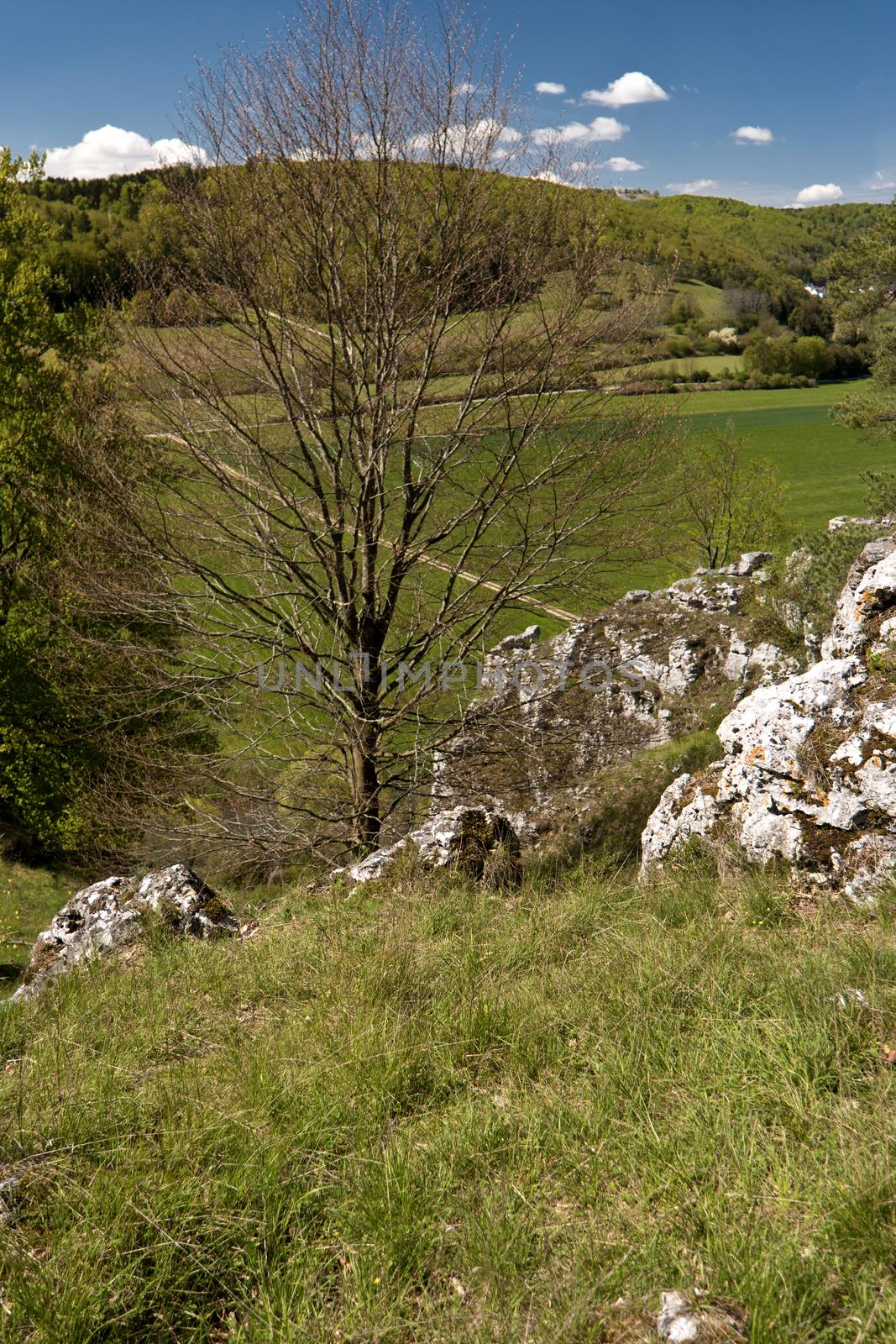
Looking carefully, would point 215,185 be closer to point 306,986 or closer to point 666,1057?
point 306,986

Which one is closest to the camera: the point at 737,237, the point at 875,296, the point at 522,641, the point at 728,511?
the point at 522,641

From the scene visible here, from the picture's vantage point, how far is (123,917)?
6.58 m

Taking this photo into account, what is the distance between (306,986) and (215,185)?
9.29 metres

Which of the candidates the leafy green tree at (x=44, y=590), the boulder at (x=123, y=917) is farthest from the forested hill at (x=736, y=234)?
the boulder at (x=123, y=917)

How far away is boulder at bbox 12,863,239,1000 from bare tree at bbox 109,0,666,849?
3212mm

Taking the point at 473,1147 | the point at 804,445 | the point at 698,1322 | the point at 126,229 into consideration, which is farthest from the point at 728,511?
the point at 698,1322

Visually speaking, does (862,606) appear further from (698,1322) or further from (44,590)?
(44,590)

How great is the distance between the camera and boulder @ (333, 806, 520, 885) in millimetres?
7266

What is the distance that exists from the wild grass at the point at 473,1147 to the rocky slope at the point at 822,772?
0.87 meters

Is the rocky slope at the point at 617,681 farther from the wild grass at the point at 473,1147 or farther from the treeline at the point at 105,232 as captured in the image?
the wild grass at the point at 473,1147

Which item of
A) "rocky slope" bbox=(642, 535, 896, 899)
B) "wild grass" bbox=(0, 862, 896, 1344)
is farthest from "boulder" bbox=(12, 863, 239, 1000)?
"rocky slope" bbox=(642, 535, 896, 899)

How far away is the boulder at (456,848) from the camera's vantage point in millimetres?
7266

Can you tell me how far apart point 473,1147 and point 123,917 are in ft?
14.9

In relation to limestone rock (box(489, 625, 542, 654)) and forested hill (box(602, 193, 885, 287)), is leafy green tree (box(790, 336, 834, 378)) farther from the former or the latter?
limestone rock (box(489, 625, 542, 654))
